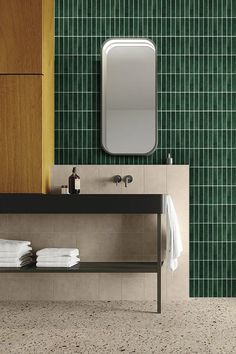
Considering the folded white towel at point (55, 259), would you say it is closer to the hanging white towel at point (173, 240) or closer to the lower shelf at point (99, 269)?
the lower shelf at point (99, 269)

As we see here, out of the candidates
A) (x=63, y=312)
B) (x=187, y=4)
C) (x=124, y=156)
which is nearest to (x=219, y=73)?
(x=187, y=4)

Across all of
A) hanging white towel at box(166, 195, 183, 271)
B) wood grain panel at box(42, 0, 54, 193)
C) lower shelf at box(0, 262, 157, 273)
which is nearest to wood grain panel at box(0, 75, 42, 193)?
wood grain panel at box(42, 0, 54, 193)

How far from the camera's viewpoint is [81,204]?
14.2 feet

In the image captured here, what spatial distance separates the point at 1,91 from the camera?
440 cm

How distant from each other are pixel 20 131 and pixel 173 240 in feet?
4.63

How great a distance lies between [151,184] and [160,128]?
0.47 metres

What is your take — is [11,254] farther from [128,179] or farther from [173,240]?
[173,240]

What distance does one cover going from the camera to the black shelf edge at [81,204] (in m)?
4.30

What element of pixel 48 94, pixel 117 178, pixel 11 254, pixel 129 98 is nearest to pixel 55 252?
pixel 11 254

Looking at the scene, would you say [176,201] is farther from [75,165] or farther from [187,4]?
[187,4]

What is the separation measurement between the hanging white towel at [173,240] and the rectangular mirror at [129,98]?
1.95ft

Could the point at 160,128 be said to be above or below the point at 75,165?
above

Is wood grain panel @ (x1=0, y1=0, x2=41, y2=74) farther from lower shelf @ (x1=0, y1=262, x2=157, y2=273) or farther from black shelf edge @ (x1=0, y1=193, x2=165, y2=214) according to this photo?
lower shelf @ (x1=0, y1=262, x2=157, y2=273)

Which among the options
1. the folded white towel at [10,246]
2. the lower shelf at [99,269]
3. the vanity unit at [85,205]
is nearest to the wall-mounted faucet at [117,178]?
the vanity unit at [85,205]
